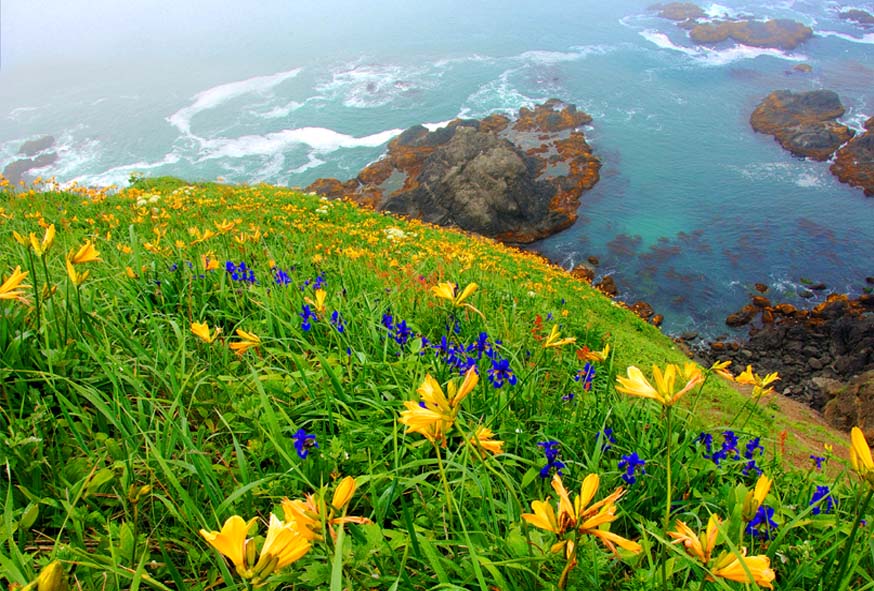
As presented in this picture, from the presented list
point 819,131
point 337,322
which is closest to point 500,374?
point 337,322

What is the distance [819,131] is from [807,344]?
1792 cm

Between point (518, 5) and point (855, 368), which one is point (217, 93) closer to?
point (518, 5)

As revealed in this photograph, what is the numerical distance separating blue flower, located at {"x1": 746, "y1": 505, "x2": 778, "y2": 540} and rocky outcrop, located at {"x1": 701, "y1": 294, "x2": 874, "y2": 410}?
13701 mm

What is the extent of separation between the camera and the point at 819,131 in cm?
2711

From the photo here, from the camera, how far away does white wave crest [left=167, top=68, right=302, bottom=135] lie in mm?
33750

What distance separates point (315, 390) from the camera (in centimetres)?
248

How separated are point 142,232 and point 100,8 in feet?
271

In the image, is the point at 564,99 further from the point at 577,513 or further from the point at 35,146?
the point at 577,513

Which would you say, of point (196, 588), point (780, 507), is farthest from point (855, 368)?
point (196, 588)

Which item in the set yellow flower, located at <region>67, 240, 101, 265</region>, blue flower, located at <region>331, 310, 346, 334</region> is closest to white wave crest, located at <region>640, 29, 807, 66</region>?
blue flower, located at <region>331, 310, 346, 334</region>

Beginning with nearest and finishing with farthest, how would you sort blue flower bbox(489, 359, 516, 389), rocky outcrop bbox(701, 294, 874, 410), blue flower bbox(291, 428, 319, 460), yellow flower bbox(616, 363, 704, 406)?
yellow flower bbox(616, 363, 704, 406) < blue flower bbox(291, 428, 319, 460) < blue flower bbox(489, 359, 516, 389) < rocky outcrop bbox(701, 294, 874, 410)

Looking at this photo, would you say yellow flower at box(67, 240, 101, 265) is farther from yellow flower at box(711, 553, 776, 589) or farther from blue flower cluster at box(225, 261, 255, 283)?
yellow flower at box(711, 553, 776, 589)

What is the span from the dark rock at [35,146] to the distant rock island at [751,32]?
4779cm

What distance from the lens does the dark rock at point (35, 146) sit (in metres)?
31.1
